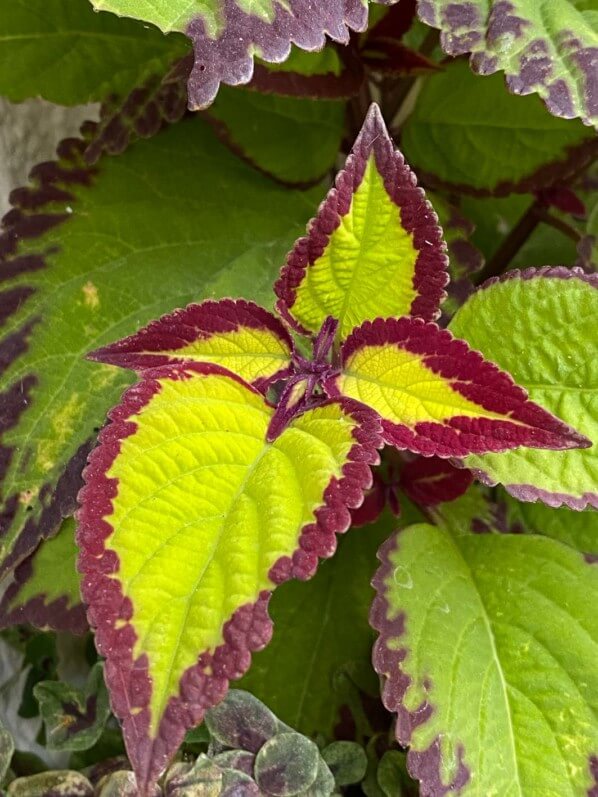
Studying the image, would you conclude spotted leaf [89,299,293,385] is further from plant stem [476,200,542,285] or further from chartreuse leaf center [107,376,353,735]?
plant stem [476,200,542,285]

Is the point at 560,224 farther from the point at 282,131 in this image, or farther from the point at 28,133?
the point at 28,133

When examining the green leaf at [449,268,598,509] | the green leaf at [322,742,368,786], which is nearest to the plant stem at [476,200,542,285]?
the green leaf at [449,268,598,509]

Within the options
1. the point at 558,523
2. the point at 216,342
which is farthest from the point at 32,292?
the point at 558,523

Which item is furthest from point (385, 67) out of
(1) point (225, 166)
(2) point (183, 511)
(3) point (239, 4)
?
(2) point (183, 511)

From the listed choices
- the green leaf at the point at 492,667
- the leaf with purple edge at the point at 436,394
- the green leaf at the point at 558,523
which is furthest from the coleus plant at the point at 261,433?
the green leaf at the point at 558,523

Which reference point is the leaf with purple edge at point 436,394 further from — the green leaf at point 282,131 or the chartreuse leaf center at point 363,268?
the green leaf at point 282,131
